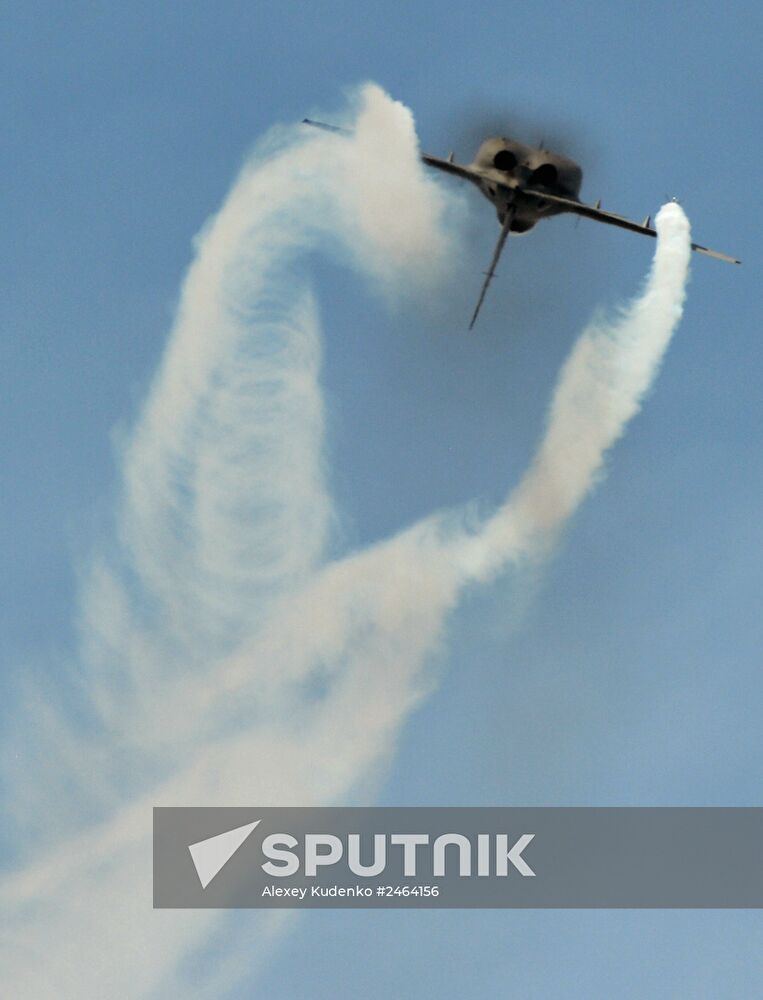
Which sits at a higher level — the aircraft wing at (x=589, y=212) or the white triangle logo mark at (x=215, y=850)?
the aircraft wing at (x=589, y=212)


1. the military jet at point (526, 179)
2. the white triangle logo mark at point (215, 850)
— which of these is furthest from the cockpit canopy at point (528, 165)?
the white triangle logo mark at point (215, 850)

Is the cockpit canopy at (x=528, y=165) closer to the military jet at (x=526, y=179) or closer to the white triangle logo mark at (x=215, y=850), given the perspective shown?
the military jet at (x=526, y=179)

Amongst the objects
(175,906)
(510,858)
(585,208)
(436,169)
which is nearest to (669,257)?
(585,208)

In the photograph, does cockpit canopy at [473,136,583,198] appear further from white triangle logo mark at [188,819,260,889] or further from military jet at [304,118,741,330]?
white triangle logo mark at [188,819,260,889]

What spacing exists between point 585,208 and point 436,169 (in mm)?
6268

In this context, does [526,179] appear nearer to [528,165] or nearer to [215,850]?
[528,165]

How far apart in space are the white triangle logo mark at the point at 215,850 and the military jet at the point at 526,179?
26.9m

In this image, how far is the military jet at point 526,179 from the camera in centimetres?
7100

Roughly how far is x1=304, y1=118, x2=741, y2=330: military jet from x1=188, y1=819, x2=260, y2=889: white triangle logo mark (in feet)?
88.2

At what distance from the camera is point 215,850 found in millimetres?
68125

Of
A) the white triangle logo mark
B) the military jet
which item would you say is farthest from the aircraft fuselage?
the white triangle logo mark

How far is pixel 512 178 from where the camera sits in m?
71.2

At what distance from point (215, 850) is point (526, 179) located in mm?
29178

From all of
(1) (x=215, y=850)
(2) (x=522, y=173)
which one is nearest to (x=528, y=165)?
(2) (x=522, y=173)
